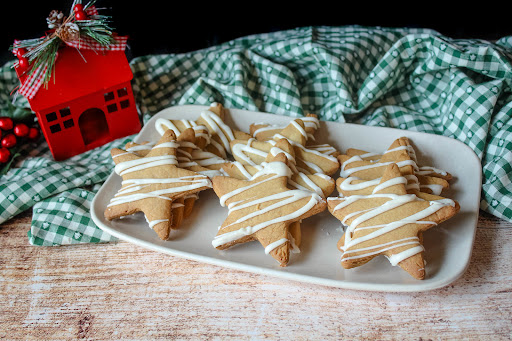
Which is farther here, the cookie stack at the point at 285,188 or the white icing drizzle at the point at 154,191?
the white icing drizzle at the point at 154,191

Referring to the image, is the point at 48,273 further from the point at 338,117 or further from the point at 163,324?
the point at 338,117

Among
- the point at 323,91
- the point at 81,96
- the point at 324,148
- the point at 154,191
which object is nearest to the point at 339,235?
the point at 324,148

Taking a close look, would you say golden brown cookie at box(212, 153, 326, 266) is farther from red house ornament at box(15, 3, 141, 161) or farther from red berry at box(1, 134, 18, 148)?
red berry at box(1, 134, 18, 148)

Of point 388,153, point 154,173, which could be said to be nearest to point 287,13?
point 388,153

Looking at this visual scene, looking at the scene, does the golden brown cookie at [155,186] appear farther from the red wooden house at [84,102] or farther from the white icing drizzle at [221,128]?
the red wooden house at [84,102]

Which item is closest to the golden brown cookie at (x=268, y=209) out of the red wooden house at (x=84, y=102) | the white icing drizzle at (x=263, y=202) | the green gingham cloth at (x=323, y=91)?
the white icing drizzle at (x=263, y=202)

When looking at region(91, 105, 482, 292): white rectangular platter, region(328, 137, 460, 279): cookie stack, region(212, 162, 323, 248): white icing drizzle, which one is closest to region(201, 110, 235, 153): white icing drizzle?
region(91, 105, 482, 292): white rectangular platter

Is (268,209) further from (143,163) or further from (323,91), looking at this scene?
(323,91)

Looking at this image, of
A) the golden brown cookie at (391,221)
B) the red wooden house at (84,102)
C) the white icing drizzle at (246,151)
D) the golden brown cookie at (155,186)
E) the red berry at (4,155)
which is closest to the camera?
the golden brown cookie at (391,221)
